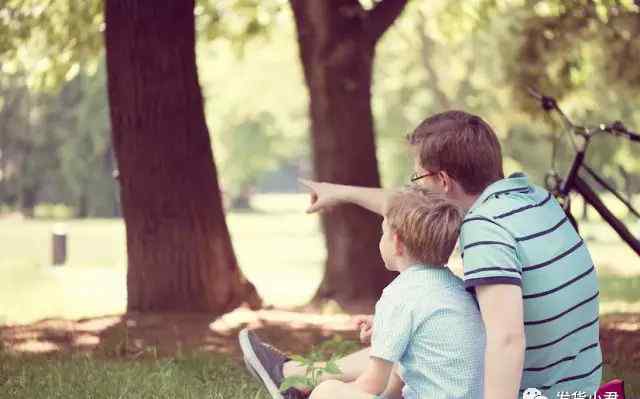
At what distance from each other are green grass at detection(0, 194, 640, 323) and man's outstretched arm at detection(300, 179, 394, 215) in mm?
5401

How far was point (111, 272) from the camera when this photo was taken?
667 inches

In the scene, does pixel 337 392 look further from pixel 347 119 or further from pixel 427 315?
pixel 347 119

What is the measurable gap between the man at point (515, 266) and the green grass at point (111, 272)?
261 inches

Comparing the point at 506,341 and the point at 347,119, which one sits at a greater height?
the point at 347,119

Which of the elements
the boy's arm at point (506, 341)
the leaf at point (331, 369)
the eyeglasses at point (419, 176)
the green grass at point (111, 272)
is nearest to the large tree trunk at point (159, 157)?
the green grass at point (111, 272)

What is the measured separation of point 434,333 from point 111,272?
14.0 meters

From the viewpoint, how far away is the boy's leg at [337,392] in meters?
3.66

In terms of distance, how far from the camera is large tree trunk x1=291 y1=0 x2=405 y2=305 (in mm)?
9984

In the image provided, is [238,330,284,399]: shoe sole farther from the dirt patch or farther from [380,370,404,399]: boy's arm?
the dirt patch

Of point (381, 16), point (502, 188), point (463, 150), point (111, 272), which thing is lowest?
point (111, 272)

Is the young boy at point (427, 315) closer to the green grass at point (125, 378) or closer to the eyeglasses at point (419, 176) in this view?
the eyeglasses at point (419, 176)

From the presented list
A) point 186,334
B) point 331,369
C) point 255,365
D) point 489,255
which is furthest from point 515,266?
point 186,334

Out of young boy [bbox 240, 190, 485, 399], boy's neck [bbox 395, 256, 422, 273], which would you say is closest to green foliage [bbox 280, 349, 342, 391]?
young boy [bbox 240, 190, 485, 399]

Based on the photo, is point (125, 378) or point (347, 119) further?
point (347, 119)
